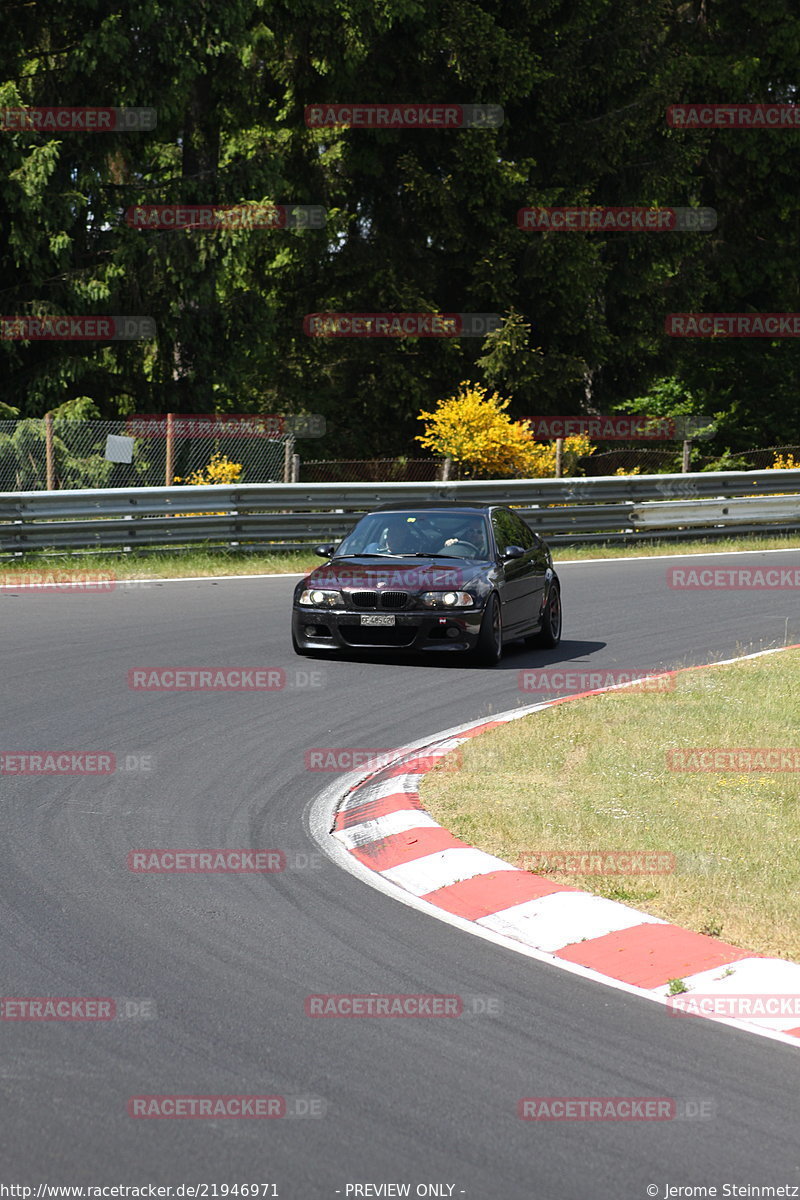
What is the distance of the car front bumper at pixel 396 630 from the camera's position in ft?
46.1

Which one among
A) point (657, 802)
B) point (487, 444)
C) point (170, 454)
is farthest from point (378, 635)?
point (487, 444)

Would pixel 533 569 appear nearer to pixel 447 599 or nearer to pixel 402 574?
pixel 447 599

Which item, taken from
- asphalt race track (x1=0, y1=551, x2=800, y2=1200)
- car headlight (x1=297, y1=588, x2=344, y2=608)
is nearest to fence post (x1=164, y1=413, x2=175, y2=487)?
car headlight (x1=297, y1=588, x2=344, y2=608)

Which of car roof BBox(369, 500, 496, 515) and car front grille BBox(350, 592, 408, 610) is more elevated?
car roof BBox(369, 500, 496, 515)

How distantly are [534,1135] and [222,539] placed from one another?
59.4 ft

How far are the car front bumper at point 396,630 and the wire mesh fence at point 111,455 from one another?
326 inches

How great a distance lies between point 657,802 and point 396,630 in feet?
18.7

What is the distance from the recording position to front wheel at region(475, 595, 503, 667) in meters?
14.1

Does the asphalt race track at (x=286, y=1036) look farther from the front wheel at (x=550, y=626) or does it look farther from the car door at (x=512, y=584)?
the front wheel at (x=550, y=626)

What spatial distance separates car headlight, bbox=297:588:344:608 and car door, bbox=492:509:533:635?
1538 mm

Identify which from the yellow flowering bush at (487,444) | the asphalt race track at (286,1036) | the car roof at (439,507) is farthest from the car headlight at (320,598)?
the yellow flowering bush at (487,444)

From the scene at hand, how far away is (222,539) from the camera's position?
22234 mm

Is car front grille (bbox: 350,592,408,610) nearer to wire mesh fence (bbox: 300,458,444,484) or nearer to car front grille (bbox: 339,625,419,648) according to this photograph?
car front grille (bbox: 339,625,419,648)

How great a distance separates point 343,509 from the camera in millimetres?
23281
